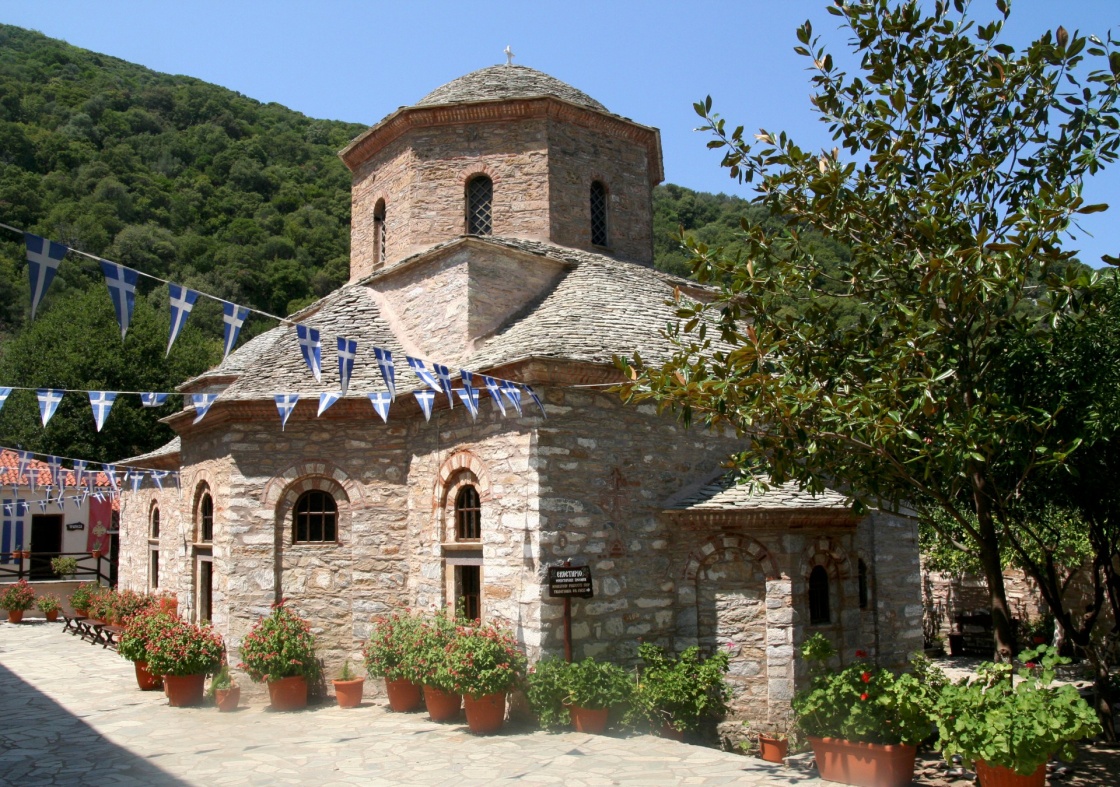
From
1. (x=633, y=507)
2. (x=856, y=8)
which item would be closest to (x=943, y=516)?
(x=633, y=507)

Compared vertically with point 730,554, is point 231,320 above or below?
above

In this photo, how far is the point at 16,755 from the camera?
28.8 feet

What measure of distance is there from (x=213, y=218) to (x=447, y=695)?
4528 centimetres

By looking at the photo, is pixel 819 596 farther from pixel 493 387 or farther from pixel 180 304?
pixel 180 304

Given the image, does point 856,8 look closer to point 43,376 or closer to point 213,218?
point 43,376

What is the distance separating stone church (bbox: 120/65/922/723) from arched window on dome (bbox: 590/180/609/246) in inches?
1.8

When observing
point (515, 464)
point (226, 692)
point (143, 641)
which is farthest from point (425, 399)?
point (143, 641)

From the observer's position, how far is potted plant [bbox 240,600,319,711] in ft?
35.5

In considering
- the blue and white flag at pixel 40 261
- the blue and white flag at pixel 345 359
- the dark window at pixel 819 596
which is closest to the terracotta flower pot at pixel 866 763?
the dark window at pixel 819 596

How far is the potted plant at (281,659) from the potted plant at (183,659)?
0.50 meters

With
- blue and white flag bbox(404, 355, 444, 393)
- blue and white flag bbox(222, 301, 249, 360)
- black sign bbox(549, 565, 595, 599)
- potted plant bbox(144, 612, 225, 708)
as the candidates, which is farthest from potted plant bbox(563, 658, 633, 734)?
potted plant bbox(144, 612, 225, 708)

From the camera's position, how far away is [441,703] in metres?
9.90

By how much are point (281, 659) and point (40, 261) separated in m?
6.84

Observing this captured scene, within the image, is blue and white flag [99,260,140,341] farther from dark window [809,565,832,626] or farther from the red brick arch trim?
dark window [809,565,832,626]
